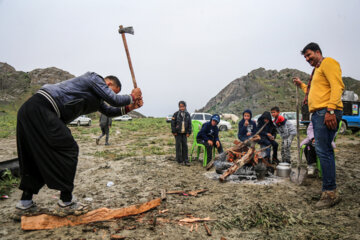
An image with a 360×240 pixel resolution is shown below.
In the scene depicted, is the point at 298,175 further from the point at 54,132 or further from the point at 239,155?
the point at 54,132

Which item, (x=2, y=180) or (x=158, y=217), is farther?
(x=2, y=180)

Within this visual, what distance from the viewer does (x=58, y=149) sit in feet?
7.95

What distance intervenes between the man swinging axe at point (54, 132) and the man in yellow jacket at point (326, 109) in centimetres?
276

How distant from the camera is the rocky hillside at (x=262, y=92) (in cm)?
5100

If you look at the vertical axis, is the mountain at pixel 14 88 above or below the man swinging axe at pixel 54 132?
above

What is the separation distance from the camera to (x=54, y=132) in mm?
2396

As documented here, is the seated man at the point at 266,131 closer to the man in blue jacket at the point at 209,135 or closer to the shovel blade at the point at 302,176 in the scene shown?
the man in blue jacket at the point at 209,135

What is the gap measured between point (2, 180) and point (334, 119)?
547cm

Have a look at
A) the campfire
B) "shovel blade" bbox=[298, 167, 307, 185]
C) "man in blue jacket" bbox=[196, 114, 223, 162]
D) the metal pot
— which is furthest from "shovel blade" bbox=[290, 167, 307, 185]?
"man in blue jacket" bbox=[196, 114, 223, 162]

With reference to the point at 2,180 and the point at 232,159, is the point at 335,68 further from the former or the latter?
the point at 2,180

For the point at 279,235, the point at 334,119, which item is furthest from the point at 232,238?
the point at 334,119

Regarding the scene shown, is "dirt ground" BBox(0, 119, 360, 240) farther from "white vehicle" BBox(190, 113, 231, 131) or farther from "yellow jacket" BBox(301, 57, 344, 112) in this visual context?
"white vehicle" BBox(190, 113, 231, 131)

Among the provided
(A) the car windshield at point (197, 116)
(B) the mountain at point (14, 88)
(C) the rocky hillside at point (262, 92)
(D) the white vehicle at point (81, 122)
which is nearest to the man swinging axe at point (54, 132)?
(A) the car windshield at point (197, 116)

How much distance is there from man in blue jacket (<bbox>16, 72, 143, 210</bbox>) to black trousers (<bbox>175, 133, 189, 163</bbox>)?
356 centimetres
